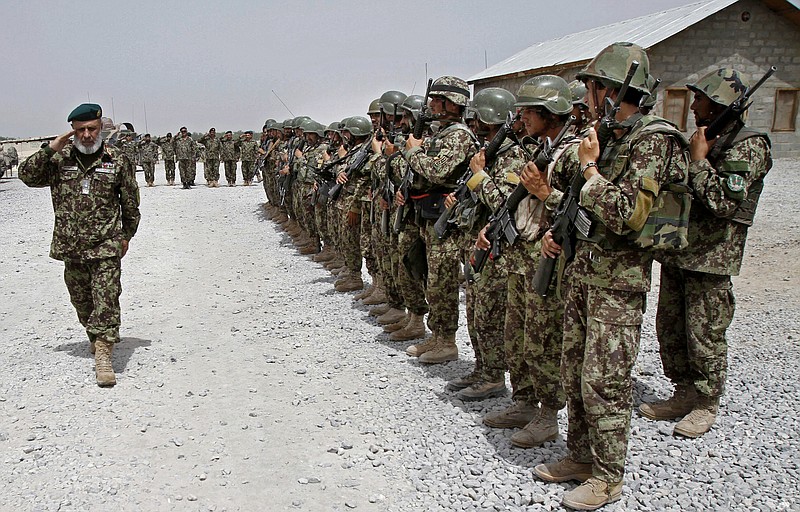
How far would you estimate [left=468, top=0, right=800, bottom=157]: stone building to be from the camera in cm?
1769

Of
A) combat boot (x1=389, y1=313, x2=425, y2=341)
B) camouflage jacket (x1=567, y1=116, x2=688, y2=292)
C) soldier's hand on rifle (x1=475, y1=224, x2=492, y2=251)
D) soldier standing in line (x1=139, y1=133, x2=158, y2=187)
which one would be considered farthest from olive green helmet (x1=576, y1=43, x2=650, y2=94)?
soldier standing in line (x1=139, y1=133, x2=158, y2=187)

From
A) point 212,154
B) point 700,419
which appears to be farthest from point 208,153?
point 700,419

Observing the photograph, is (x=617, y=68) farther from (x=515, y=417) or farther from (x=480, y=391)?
(x=480, y=391)

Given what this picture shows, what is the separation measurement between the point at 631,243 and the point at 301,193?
8.52 meters

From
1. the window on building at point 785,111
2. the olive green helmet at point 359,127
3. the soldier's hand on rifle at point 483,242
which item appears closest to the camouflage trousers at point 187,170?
the olive green helmet at point 359,127

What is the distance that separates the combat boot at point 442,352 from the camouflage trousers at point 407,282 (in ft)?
2.09

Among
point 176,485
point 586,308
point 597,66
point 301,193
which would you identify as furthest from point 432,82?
point 301,193

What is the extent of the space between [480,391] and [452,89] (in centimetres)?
226

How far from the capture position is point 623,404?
3105 mm

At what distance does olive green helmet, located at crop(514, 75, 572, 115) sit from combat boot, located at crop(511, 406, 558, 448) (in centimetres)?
174

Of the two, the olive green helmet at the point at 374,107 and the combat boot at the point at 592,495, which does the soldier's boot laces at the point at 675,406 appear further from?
the olive green helmet at the point at 374,107

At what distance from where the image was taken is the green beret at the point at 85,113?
499 centimetres

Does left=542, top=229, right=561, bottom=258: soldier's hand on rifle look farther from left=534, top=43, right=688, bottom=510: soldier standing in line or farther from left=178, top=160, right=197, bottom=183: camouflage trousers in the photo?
left=178, top=160, right=197, bottom=183: camouflage trousers

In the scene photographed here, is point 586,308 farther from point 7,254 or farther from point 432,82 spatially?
point 7,254
